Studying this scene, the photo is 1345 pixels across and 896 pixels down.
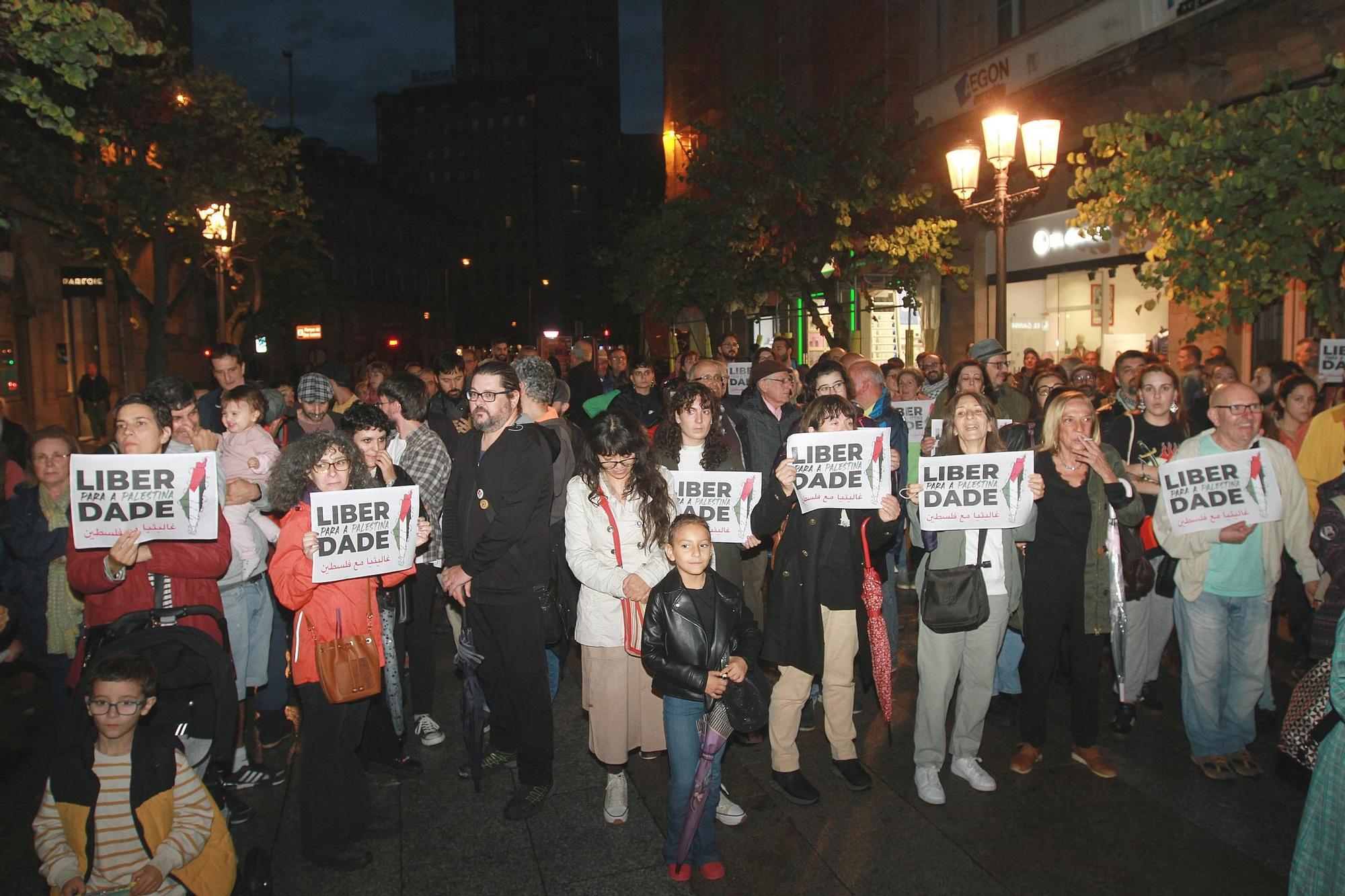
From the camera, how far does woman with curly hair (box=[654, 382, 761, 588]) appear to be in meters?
5.55

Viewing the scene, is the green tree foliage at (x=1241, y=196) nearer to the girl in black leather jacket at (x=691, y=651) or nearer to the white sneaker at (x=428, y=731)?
the girl in black leather jacket at (x=691, y=651)

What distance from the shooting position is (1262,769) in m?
5.50

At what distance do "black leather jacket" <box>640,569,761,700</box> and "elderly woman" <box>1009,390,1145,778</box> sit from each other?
6.64 feet

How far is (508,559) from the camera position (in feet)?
16.6

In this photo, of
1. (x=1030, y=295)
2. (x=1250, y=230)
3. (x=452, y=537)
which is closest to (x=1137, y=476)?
(x=1250, y=230)

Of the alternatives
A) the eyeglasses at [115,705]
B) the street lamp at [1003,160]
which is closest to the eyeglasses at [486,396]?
the eyeglasses at [115,705]

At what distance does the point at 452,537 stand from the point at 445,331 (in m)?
80.0

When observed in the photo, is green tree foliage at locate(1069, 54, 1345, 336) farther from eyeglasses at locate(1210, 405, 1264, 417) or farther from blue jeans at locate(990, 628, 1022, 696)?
blue jeans at locate(990, 628, 1022, 696)

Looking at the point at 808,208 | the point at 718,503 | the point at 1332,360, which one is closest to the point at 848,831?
the point at 718,503

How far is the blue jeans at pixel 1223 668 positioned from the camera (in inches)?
211

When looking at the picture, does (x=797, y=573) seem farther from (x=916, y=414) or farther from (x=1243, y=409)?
(x=916, y=414)

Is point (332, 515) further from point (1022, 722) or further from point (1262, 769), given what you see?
point (1262, 769)

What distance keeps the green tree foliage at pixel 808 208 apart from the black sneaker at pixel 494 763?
1173cm

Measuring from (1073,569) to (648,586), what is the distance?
2.50m
